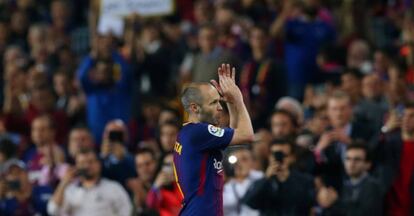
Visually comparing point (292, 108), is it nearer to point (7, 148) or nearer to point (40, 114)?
point (7, 148)

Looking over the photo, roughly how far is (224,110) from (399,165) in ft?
8.65

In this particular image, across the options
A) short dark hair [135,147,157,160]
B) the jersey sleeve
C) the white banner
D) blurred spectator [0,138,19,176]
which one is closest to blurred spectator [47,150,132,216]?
short dark hair [135,147,157,160]

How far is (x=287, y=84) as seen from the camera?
58.6 ft

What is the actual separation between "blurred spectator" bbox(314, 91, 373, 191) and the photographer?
0.56m

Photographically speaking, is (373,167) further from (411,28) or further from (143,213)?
(411,28)

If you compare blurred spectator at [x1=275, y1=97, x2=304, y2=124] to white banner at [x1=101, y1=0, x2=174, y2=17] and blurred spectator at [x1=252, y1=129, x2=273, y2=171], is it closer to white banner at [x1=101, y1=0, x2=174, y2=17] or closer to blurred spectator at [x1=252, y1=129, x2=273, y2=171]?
blurred spectator at [x1=252, y1=129, x2=273, y2=171]

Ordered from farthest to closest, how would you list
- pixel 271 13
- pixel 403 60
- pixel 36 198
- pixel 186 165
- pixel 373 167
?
1. pixel 271 13
2. pixel 403 60
3. pixel 36 198
4. pixel 373 167
5. pixel 186 165

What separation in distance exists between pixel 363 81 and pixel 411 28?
1770 mm

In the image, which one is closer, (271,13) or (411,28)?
(411,28)

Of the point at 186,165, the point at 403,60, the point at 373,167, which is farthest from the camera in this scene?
the point at 403,60

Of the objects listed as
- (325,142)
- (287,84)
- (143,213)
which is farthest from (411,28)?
(143,213)

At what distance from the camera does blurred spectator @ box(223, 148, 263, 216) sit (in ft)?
47.4

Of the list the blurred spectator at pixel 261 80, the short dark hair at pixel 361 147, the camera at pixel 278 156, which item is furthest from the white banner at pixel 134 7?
the camera at pixel 278 156

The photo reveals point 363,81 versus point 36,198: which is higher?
point 363,81
